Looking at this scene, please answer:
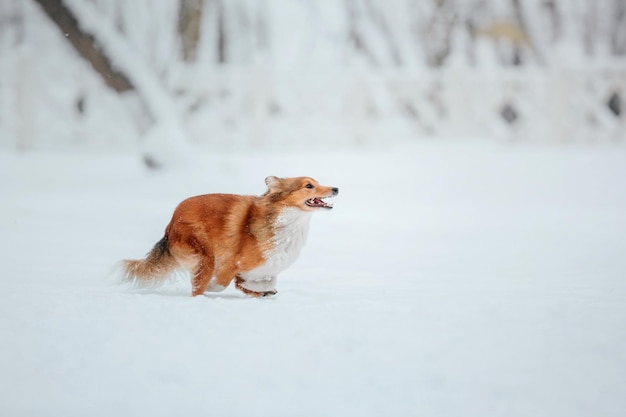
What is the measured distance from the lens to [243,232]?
3166 millimetres

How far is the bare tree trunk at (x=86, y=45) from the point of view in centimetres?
732

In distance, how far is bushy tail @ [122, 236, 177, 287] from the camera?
331cm

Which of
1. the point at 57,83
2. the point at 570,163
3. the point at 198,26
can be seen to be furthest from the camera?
the point at 198,26

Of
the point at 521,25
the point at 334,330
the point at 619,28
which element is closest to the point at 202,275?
the point at 334,330

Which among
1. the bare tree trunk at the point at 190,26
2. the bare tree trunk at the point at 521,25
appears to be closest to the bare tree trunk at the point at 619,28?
the bare tree trunk at the point at 521,25

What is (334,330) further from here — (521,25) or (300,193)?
(521,25)

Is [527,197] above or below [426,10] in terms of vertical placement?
below

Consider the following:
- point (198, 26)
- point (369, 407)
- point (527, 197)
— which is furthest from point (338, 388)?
point (198, 26)

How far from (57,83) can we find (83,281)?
550 centimetres

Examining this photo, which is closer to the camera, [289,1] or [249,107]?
[249,107]

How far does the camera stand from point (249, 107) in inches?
352

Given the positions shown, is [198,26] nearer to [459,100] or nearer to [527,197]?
[459,100]

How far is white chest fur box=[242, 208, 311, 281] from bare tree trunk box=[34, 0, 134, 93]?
15.0 feet

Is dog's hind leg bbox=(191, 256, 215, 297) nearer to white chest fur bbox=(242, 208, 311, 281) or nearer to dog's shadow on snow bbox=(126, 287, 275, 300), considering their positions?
dog's shadow on snow bbox=(126, 287, 275, 300)
